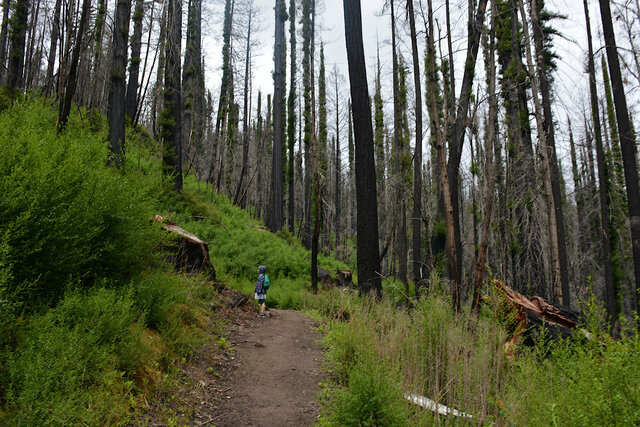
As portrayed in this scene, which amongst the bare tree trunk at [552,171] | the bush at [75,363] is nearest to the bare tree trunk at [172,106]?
the bush at [75,363]

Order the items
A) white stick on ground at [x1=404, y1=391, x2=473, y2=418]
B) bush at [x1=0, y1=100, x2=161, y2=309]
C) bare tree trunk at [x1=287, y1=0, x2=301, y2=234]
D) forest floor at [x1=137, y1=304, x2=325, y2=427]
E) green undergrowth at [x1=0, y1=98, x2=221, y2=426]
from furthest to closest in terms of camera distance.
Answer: bare tree trunk at [x1=287, y1=0, x2=301, y2=234], forest floor at [x1=137, y1=304, x2=325, y2=427], bush at [x1=0, y1=100, x2=161, y2=309], white stick on ground at [x1=404, y1=391, x2=473, y2=418], green undergrowth at [x1=0, y1=98, x2=221, y2=426]

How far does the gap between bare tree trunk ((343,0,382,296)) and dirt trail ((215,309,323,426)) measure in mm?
1713

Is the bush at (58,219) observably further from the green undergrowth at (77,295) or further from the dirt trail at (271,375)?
the dirt trail at (271,375)

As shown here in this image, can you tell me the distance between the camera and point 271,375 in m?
4.95

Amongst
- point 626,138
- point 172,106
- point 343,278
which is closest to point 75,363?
point 172,106

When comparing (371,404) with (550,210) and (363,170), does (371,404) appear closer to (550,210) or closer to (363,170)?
(363,170)

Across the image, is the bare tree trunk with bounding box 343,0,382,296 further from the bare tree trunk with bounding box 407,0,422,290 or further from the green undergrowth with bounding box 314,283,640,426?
the green undergrowth with bounding box 314,283,640,426

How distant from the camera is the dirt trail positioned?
3814 millimetres

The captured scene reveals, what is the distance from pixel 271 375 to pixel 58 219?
3.27m

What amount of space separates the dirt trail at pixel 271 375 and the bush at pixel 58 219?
210 cm

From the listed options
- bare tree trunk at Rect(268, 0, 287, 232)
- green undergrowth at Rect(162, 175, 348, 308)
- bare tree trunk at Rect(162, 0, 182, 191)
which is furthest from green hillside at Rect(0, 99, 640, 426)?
bare tree trunk at Rect(268, 0, 287, 232)

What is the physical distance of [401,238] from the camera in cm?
1814

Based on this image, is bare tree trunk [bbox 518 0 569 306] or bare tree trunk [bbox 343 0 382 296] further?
bare tree trunk [bbox 518 0 569 306]

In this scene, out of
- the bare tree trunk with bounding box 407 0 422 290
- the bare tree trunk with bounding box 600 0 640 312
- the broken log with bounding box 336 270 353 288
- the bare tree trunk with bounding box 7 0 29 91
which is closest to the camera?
the bare tree trunk with bounding box 407 0 422 290
